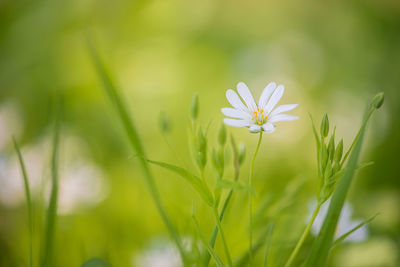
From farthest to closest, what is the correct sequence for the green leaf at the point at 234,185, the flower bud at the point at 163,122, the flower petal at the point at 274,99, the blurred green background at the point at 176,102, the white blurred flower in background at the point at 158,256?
the blurred green background at the point at 176,102 → the white blurred flower in background at the point at 158,256 → the flower bud at the point at 163,122 → the flower petal at the point at 274,99 → the green leaf at the point at 234,185

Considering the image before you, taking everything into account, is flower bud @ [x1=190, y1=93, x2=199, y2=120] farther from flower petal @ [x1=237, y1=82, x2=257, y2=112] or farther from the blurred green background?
the blurred green background

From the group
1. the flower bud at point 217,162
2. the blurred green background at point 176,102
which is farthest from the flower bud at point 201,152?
the blurred green background at point 176,102

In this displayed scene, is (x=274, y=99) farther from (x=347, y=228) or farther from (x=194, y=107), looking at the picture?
(x=347, y=228)

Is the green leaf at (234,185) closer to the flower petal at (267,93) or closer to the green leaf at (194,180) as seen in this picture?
the green leaf at (194,180)

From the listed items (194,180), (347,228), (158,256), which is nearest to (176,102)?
(158,256)

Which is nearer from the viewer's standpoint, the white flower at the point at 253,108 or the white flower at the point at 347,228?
the white flower at the point at 253,108
